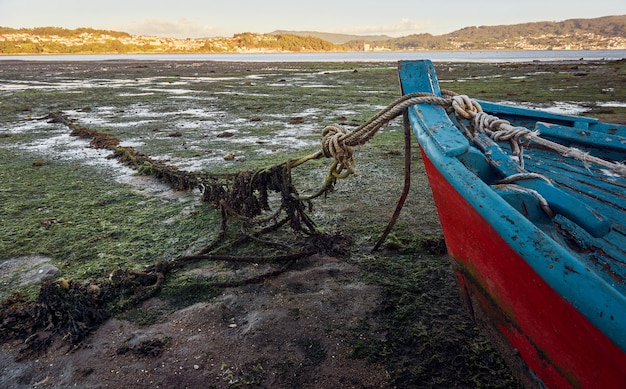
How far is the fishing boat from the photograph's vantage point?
134 centimetres

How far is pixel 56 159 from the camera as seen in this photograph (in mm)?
7574

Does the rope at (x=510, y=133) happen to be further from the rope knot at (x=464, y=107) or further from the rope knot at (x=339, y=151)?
the rope knot at (x=339, y=151)

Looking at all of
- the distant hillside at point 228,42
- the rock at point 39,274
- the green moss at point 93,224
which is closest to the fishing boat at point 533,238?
the green moss at point 93,224

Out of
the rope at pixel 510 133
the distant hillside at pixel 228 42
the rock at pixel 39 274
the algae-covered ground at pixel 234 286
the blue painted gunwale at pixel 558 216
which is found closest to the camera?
the blue painted gunwale at pixel 558 216

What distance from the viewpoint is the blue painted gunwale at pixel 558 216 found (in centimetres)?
129

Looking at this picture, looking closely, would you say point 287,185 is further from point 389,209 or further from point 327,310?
point 389,209

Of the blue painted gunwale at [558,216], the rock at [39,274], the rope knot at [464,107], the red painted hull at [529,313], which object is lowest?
the rock at [39,274]

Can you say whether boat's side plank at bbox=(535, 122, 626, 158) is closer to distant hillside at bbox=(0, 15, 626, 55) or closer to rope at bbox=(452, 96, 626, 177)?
rope at bbox=(452, 96, 626, 177)

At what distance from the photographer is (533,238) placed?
1500 mm

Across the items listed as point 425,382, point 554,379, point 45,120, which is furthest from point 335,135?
point 45,120

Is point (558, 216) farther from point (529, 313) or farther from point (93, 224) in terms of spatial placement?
point (93, 224)

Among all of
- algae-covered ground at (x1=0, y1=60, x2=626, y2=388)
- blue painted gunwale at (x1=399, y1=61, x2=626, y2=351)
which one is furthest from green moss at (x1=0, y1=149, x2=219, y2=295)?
blue painted gunwale at (x1=399, y1=61, x2=626, y2=351)

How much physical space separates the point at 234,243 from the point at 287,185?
0.81 metres

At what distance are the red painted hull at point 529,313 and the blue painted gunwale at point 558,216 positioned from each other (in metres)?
0.08
